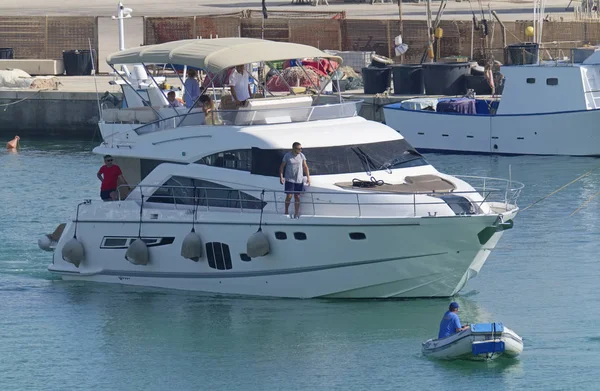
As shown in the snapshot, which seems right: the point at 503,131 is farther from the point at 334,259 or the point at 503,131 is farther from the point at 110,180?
the point at 334,259

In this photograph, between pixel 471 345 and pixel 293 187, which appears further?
pixel 293 187

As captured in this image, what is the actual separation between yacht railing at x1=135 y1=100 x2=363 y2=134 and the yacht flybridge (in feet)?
0.08

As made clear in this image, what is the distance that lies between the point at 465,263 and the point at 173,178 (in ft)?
17.3

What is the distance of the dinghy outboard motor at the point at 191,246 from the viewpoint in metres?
21.8

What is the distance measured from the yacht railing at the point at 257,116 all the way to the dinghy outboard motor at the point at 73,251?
7.83ft

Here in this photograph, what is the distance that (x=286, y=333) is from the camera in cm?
2070

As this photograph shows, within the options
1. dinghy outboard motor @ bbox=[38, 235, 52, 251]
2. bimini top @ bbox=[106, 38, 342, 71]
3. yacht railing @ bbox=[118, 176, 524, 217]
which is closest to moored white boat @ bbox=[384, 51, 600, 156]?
bimini top @ bbox=[106, 38, 342, 71]

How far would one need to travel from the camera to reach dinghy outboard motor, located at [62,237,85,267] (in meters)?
23.0

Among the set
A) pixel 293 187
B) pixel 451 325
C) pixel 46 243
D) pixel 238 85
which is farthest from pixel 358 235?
pixel 46 243

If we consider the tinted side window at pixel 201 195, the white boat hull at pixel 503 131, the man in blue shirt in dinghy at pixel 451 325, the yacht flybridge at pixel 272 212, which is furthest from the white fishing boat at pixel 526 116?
the man in blue shirt in dinghy at pixel 451 325

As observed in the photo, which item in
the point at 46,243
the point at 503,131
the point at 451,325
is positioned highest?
the point at 503,131

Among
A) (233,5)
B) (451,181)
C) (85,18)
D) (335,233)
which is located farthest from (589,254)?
(233,5)

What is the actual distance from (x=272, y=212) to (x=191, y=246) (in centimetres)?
155

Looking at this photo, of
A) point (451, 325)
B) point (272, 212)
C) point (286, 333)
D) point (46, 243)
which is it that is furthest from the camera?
point (46, 243)
